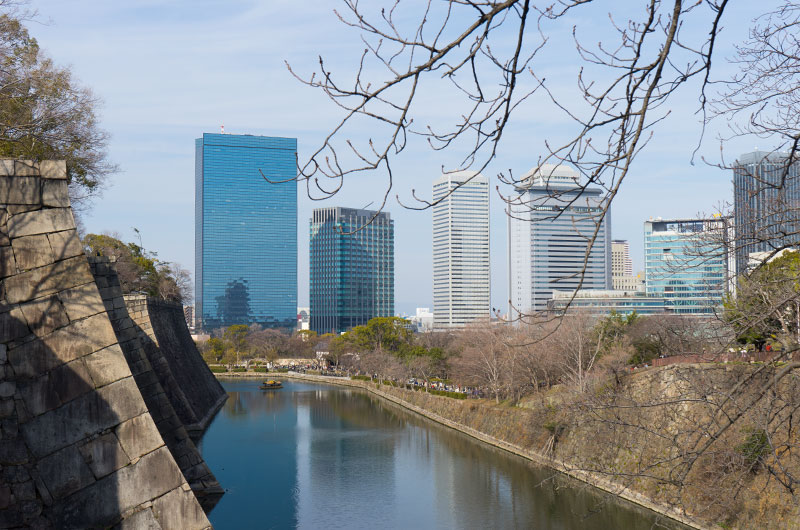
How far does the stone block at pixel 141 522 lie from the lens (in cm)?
618

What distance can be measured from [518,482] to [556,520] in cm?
479

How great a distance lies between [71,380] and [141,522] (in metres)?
1.46

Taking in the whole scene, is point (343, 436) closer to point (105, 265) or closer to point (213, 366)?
point (105, 265)

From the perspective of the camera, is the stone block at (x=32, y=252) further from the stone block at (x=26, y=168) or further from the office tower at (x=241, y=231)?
the office tower at (x=241, y=231)

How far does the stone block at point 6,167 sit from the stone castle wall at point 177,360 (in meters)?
21.9

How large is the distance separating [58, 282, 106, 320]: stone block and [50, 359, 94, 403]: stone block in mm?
462

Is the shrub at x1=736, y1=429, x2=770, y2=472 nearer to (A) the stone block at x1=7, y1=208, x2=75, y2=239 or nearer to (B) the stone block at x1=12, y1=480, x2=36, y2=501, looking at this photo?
(B) the stone block at x1=12, y1=480, x2=36, y2=501

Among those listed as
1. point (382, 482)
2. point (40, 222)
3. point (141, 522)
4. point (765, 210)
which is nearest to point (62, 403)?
point (141, 522)

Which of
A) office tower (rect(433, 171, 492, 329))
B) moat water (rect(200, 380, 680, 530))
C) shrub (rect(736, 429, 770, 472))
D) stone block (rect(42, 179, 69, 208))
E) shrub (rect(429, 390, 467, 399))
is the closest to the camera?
shrub (rect(736, 429, 770, 472))

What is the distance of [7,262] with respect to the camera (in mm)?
6438

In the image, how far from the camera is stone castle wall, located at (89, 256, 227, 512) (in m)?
14.7

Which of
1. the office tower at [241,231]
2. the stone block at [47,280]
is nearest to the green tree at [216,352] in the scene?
the office tower at [241,231]

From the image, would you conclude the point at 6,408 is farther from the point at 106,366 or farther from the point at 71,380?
the point at 106,366

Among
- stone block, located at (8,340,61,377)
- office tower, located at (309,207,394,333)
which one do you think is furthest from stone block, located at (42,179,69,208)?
office tower, located at (309,207,394,333)
